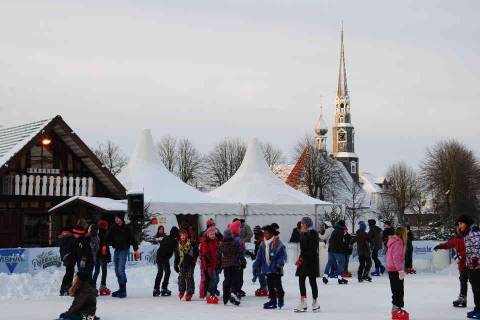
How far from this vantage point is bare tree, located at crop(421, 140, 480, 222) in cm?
6134

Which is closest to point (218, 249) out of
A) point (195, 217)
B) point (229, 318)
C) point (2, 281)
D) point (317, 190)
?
point (229, 318)

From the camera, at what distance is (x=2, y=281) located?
1553cm

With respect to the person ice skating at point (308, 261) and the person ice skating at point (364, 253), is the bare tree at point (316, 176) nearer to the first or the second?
the person ice skating at point (364, 253)

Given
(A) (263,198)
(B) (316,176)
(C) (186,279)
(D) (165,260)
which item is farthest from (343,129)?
(C) (186,279)

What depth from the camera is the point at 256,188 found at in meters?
38.0

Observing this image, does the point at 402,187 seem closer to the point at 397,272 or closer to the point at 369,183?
the point at 369,183

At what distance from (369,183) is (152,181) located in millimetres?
104308

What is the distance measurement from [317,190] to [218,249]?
53705 mm

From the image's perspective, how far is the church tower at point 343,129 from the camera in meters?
119

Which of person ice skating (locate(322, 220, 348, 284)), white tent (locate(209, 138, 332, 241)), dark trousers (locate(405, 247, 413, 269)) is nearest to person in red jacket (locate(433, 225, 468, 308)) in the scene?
person ice skating (locate(322, 220, 348, 284))

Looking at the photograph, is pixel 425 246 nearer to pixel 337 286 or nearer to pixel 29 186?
pixel 337 286

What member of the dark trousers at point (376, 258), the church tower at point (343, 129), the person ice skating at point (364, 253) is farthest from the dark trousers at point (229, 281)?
the church tower at point (343, 129)

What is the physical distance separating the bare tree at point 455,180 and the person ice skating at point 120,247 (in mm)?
48250

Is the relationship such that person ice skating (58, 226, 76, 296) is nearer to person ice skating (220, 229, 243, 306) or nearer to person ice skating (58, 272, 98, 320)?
person ice skating (220, 229, 243, 306)
